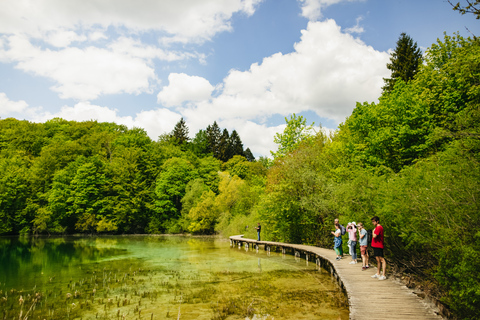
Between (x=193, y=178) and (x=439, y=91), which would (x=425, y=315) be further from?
(x=193, y=178)

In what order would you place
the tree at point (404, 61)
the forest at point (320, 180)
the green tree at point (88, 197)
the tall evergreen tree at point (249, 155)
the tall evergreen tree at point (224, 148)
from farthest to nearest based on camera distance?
the tall evergreen tree at point (249, 155) → the tall evergreen tree at point (224, 148) → the green tree at point (88, 197) → the tree at point (404, 61) → the forest at point (320, 180)

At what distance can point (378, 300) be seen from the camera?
8.16 metres

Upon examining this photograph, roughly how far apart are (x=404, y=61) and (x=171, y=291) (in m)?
32.9

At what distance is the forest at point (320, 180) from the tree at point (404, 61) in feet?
0.41

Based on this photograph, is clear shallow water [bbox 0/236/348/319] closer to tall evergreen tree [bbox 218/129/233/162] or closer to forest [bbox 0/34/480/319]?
forest [bbox 0/34/480/319]

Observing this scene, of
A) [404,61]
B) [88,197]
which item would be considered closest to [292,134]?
[404,61]

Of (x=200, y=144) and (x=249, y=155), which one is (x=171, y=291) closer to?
(x=200, y=144)

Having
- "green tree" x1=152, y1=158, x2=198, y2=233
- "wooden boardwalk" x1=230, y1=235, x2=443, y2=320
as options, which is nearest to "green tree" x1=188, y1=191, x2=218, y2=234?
"green tree" x1=152, y1=158, x2=198, y2=233

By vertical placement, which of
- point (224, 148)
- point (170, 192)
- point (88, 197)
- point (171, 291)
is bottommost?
point (171, 291)

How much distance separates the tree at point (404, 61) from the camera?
3306cm

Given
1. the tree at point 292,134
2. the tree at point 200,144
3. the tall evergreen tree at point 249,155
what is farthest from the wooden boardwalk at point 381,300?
the tall evergreen tree at point 249,155

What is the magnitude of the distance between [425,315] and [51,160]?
194 ft

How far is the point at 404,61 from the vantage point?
3362 cm

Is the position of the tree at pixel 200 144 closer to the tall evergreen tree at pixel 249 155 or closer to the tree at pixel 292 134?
the tall evergreen tree at pixel 249 155
